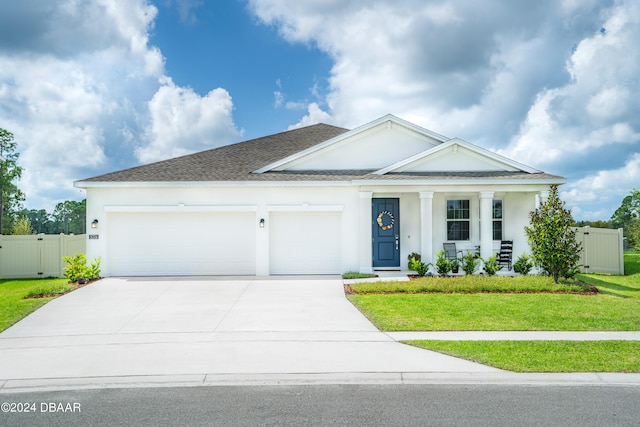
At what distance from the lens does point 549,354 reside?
23.7 ft

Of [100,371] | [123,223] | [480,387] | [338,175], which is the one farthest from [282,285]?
[480,387]

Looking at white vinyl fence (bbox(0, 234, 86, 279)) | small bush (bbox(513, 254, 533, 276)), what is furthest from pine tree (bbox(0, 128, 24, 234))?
small bush (bbox(513, 254, 533, 276))

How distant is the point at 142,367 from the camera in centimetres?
687

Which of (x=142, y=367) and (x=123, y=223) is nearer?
(x=142, y=367)

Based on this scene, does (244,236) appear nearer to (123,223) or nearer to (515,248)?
(123,223)

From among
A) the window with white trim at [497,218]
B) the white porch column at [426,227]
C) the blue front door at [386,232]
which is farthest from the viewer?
the window with white trim at [497,218]

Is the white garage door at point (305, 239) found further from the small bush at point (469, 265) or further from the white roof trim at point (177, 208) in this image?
the small bush at point (469, 265)

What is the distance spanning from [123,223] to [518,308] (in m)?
12.8

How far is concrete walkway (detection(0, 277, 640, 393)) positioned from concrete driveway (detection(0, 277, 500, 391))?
18mm

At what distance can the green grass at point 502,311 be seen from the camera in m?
9.05

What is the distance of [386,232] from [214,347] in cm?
988

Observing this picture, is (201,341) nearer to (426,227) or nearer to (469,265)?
(426,227)

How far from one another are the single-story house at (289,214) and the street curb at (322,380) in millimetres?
9064
